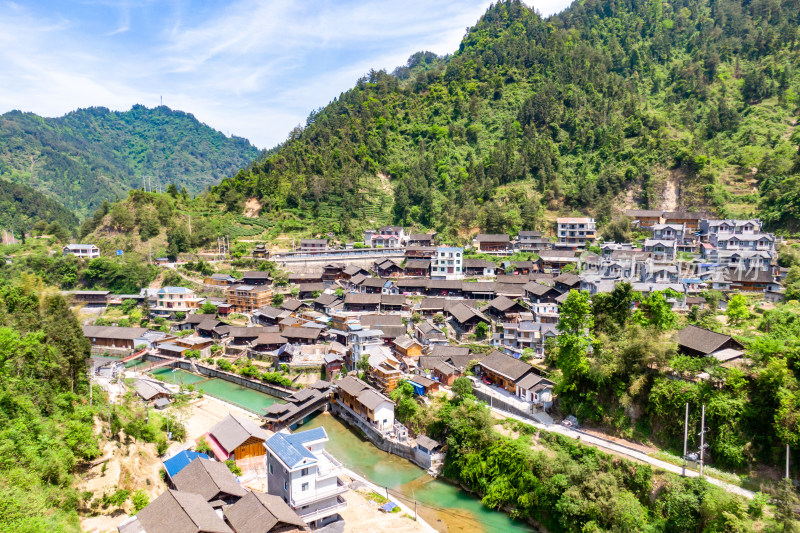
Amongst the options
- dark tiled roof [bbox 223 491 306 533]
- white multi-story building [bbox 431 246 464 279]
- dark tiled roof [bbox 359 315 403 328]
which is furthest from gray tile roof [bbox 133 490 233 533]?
white multi-story building [bbox 431 246 464 279]

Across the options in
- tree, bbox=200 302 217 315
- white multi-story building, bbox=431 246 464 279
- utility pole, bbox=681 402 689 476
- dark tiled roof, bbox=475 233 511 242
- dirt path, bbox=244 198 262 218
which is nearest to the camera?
utility pole, bbox=681 402 689 476

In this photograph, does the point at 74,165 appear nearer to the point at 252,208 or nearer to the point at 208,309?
the point at 252,208

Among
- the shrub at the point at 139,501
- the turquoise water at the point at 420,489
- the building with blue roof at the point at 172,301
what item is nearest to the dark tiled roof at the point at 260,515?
the shrub at the point at 139,501

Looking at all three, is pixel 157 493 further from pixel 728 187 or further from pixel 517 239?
pixel 728 187

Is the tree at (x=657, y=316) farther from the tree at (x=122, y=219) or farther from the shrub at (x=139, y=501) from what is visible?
the tree at (x=122, y=219)

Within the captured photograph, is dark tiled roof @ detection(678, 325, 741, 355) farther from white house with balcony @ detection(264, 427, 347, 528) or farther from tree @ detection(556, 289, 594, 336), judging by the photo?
white house with balcony @ detection(264, 427, 347, 528)

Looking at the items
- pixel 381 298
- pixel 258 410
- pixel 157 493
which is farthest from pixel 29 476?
pixel 381 298
